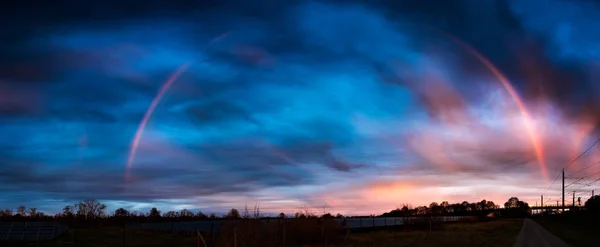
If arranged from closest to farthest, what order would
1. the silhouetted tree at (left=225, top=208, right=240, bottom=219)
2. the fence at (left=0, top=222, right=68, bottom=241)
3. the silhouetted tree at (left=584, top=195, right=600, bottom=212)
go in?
the silhouetted tree at (left=225, top=208, right=240, bottom=219), the fence at (left=0, top=222, right=68, bottom=241), the silhouetted tree at (left=584, top=195, right=600, bottom=212)

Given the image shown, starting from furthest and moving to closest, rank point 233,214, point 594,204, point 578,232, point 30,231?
point 594,204 → point 578,232 → point 30,231 → point 233,214

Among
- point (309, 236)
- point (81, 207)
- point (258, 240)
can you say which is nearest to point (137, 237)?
point (309, 236)

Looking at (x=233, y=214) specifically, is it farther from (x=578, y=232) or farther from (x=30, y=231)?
(x=578, y=232)

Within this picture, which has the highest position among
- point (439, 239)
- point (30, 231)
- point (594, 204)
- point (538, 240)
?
point (538, 240)

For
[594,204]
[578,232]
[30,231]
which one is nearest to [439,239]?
[578,232]

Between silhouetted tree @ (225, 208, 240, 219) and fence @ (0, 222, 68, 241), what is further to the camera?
fence @ (0, 222, 68, 241)

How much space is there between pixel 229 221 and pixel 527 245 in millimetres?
25753

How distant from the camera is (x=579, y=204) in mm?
189625

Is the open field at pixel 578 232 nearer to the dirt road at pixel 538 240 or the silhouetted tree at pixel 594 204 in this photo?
the dirt road at pixel 538 240

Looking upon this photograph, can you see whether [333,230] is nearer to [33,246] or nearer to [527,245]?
[527,245]

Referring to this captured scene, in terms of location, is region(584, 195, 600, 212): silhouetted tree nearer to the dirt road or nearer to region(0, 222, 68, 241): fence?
the dirt road

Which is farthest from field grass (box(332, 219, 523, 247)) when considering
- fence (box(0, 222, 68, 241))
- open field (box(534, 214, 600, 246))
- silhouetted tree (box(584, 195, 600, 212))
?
silhouetted tree (box(584, 195, 600, 212))

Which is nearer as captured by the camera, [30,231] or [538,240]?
[538,240]

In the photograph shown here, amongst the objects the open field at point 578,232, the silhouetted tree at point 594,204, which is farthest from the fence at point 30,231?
the silhouetted tree at point 594,204
